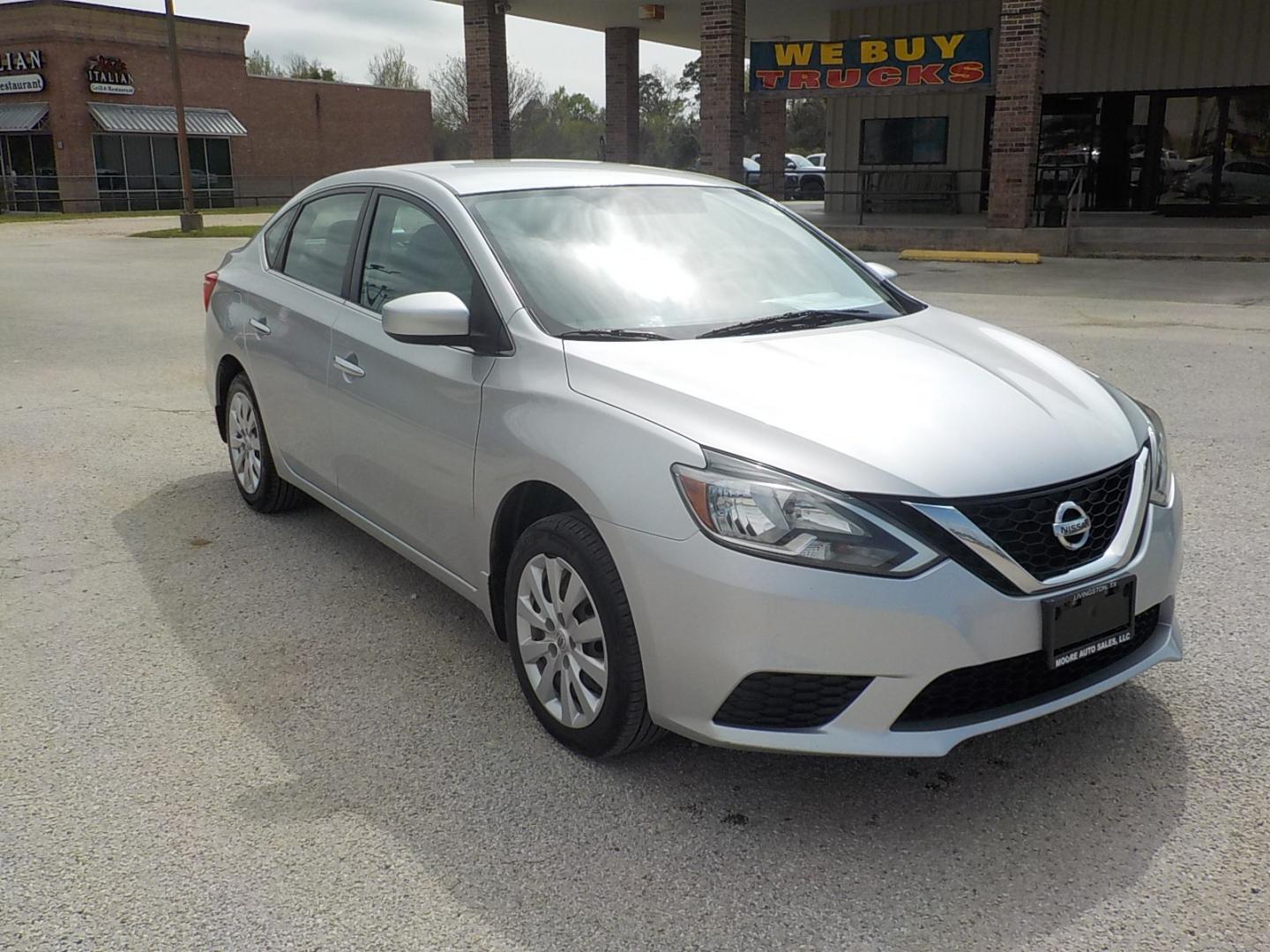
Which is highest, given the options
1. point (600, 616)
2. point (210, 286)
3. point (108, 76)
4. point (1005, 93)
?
point (108, 76)

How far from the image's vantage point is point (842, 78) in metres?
21.2

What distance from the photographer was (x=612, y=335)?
3.65m

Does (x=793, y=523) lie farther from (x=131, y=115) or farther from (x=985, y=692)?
(x=131, y=115)

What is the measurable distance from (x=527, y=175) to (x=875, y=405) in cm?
193

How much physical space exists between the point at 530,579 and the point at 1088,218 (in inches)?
867

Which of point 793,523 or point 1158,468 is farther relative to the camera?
point 1158,468

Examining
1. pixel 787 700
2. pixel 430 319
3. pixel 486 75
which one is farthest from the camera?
pixel 486 75

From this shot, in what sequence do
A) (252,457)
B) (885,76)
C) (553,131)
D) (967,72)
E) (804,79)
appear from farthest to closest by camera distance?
(553,131), (804,79), (885,76), (967,72), (252,457)

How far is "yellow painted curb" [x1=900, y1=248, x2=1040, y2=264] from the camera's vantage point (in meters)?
18.5

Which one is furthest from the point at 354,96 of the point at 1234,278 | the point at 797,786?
the point at 797,786

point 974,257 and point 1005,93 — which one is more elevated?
point 1005,93

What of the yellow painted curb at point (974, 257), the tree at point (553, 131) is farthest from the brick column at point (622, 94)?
the tree at point (553, 131)

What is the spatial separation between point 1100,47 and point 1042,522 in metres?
23.7

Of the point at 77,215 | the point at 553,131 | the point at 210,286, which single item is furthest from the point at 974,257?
the point at 553,131
